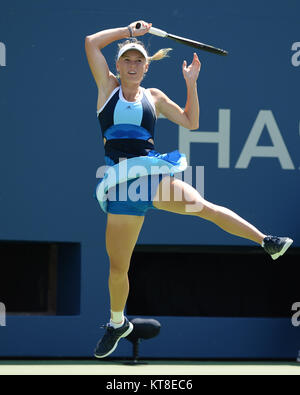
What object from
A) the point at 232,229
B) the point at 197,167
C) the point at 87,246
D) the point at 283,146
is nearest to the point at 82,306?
the point at 87,246

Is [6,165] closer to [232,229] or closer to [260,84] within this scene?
[260,84]

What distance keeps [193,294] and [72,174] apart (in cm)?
169

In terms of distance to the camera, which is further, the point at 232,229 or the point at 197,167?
the point at 197,167

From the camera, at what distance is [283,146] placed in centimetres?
773

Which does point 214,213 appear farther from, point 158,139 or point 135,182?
point 158,139

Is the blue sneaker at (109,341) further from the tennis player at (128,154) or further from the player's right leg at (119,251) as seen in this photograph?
the tennis player at (128,154)

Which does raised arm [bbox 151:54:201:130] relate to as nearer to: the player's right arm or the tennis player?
the tennis player

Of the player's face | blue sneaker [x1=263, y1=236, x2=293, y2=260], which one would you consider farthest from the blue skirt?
blue sneaker [x1=263, y1=236, x2=293, y2=260]

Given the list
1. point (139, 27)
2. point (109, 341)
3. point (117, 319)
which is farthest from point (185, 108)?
point (109, 341)

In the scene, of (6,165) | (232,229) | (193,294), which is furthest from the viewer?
(193,294)

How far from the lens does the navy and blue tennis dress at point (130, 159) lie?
4859 millimetres

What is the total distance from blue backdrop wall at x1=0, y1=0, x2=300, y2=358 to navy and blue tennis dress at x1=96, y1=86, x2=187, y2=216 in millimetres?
2521

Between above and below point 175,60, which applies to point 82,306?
below

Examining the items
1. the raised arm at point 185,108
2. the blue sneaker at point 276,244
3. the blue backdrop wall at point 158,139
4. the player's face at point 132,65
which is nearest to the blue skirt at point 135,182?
the raised arm at point 185,108
